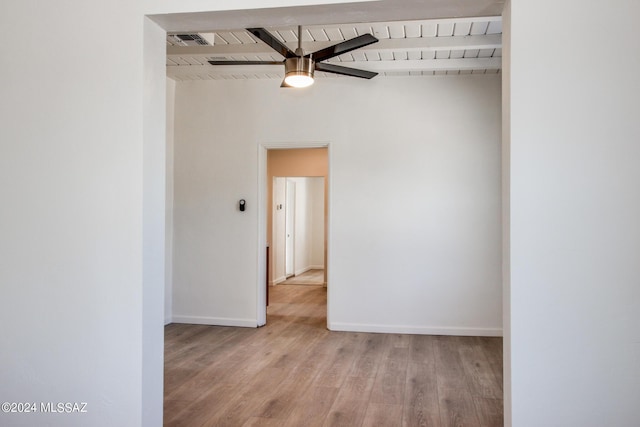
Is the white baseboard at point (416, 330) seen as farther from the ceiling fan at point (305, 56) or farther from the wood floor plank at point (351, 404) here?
the ceiling fan at point (305, 56)

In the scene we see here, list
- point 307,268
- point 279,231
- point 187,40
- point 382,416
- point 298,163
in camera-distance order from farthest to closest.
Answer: point 307,268
point 279,231
point 298,163
point 187,40
point 382,416

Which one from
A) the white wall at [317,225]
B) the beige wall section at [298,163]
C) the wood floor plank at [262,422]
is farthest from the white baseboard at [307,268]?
the wood floor plank at [262,422]

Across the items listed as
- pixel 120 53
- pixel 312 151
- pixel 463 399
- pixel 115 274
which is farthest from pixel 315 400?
pixel 312 151

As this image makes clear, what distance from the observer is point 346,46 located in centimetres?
327

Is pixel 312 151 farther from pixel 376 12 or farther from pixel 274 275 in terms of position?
pixel 376 12

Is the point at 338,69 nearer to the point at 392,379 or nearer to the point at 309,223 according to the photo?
the point at 392,379

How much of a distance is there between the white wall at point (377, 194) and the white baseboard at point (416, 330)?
1 cm

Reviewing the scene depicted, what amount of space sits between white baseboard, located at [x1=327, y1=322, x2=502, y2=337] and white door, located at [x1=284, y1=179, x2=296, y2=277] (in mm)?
4112

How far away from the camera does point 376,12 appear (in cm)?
194

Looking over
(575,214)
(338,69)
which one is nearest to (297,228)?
(338,69)

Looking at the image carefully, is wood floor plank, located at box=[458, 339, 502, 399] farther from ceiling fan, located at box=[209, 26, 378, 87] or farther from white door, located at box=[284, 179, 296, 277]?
white door, located at box=[284, 179, 296, 277]

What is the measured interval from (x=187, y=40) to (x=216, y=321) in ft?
9.83

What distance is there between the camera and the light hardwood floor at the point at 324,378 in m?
2.94

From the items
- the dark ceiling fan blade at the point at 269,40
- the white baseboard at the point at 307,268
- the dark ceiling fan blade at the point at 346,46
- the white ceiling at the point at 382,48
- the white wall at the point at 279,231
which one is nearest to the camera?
the dark ceiling fan blade at the point at 269,40
